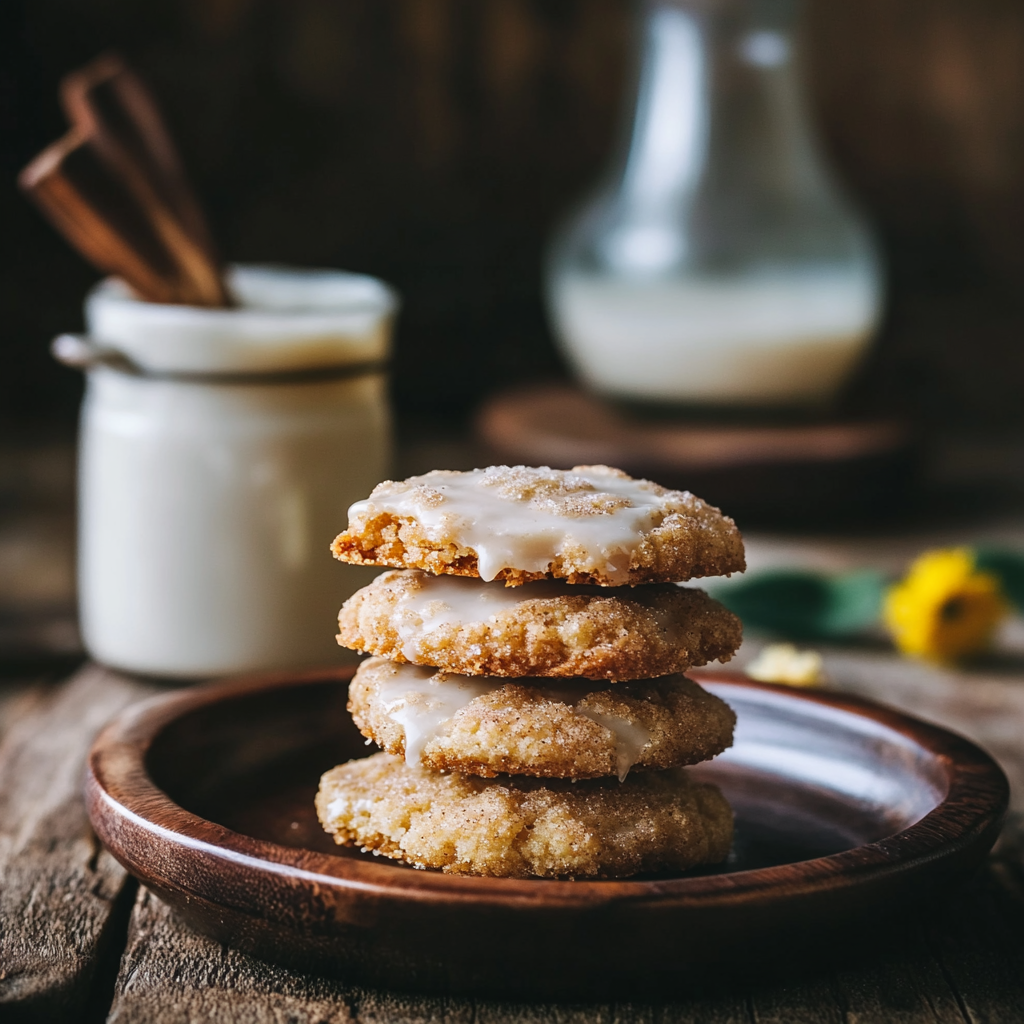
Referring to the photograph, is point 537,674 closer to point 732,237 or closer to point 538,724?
point 538,724

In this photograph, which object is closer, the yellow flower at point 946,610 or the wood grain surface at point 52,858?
the wood grain surface at point 52,858

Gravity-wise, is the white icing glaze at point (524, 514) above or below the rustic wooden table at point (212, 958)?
above

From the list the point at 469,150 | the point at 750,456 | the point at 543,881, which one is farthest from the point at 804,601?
the point at 469,150

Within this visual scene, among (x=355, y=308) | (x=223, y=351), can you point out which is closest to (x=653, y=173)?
(x=355, y=308)

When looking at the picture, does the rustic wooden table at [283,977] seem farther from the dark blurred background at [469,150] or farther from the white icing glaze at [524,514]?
the dark blurred background at [469,150]

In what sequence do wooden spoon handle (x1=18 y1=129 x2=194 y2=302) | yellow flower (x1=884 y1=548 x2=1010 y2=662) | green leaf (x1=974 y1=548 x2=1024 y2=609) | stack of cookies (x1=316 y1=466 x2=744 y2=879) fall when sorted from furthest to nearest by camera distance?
green leaf (x1=974 y1=548 x2=1024 y2=609), yellow flower (x1=884 y1=548 x2=1010 y2=662), wooden spoon handle (x1=18 y1=129 x2=194 y2=302), stack of cookies (x1=316 y1=466 x2=744 y2=879)

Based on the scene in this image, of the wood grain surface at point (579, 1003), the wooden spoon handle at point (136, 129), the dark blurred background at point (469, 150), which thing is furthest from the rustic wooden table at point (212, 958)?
the dark blurred background at point (469, 150)

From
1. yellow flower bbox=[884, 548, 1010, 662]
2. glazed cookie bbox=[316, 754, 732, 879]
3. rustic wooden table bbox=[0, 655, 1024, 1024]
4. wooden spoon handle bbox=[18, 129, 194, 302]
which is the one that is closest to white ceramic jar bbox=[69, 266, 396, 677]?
wooden spoon handle bbox=[18, 129, 194, 302]

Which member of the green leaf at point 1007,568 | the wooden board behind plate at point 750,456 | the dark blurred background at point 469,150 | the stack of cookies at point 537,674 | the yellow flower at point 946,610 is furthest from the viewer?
the dark blurred background at point 469,150

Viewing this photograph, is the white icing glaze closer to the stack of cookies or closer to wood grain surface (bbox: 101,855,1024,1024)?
the stack of cookies
